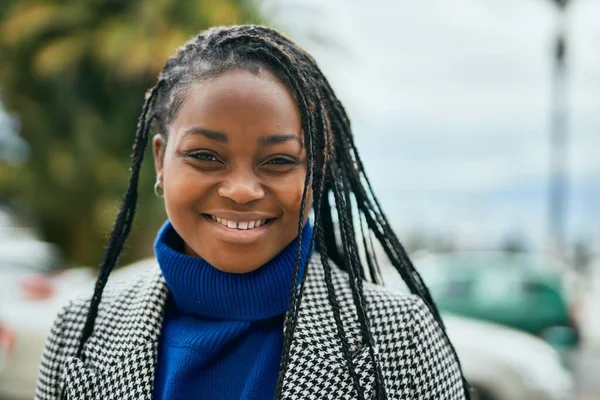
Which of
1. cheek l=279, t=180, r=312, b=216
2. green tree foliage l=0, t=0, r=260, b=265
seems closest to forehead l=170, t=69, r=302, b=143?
cheek l=279, t=180, r=312, b=216

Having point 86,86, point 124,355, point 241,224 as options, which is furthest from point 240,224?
point 86,86

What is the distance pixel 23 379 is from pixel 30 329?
1.24ft

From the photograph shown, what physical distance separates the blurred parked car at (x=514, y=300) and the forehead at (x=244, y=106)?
6.22 meters

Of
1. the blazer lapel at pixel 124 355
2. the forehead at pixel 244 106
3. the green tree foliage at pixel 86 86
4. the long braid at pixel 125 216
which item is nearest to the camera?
the forehead at pixel 244 106

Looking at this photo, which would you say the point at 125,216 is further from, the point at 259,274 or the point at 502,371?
the point at 502,371

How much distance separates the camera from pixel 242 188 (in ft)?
5.71

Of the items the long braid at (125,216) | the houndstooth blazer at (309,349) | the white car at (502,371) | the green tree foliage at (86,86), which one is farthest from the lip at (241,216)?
the green tree foliage at (86,86)

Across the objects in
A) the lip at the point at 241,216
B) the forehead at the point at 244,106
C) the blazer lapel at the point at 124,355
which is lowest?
the blazer lapel at the point at 124,355

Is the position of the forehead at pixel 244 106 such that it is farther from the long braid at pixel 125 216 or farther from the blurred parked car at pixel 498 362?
the blurred parked car at pixel 498 362

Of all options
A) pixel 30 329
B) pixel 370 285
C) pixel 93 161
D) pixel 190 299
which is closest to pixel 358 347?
pixel 370 285

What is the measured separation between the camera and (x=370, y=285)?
1902mm

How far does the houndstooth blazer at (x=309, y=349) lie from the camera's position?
1762 millimetres

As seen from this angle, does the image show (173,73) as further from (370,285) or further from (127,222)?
(370,285)

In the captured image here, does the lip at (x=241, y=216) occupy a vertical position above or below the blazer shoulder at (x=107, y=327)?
above
